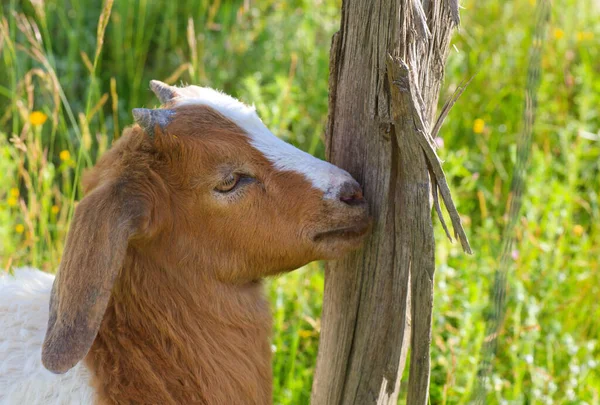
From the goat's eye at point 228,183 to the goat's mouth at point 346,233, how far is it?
1.16ft

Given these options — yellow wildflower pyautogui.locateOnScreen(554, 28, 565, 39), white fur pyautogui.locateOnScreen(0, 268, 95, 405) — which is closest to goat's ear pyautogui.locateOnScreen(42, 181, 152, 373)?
white fur pyautogui.locateOnScreen(0, 268, 95, 405)

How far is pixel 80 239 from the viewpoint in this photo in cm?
256

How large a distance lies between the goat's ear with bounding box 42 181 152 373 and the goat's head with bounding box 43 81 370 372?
2.9 inches

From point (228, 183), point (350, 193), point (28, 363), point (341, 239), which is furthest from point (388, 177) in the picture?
point (28, 363)

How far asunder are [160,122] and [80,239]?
549 millimetres

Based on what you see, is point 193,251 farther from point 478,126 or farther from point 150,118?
point 478,126

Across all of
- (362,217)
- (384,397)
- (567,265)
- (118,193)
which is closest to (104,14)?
(118,193)

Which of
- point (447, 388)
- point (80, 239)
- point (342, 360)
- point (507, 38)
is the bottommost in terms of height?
point (447, 388)

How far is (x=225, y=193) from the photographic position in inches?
113

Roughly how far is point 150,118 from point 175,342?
0.82m

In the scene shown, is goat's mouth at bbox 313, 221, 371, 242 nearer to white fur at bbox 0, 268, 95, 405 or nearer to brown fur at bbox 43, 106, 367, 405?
brown fur at bbox 43, 106, 367, 405

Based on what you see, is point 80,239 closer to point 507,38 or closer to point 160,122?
point 160,122

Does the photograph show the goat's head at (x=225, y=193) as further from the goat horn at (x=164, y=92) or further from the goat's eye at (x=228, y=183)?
the goat horn at (x=164, y=92)

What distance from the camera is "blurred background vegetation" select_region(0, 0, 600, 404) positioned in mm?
3949
